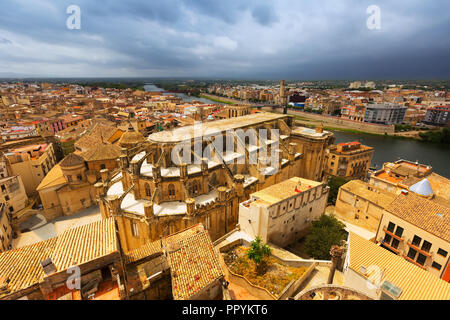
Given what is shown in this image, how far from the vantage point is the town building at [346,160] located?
4316 centimetres

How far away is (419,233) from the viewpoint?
57.8ft

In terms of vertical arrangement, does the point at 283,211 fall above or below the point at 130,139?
below

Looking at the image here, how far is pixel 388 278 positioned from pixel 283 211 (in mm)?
9313

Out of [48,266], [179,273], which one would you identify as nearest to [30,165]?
[48,266]

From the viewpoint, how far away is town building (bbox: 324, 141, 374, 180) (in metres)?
43.2

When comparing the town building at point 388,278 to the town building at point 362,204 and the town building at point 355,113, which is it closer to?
the town building at point 362,204

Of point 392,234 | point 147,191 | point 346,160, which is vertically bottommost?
point 346,160

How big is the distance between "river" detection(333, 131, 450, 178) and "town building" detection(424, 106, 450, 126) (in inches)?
960

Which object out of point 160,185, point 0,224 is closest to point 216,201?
point 160,185

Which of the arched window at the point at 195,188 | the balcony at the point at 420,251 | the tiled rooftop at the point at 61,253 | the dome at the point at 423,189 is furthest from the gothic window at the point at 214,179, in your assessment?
the dome at the point at 423,189

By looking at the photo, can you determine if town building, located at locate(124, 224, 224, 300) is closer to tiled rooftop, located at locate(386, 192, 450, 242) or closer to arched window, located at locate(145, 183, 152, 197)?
arched window, located at locate(145, 183, 152, 197)

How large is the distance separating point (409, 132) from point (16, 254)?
113 meters

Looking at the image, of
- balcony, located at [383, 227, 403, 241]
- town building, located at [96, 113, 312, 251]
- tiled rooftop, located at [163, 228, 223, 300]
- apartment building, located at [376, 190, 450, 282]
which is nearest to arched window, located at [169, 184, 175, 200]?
town building, located at [96, 113, 312, 251]

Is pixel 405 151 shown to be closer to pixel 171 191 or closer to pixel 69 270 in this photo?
pixel 171 191
